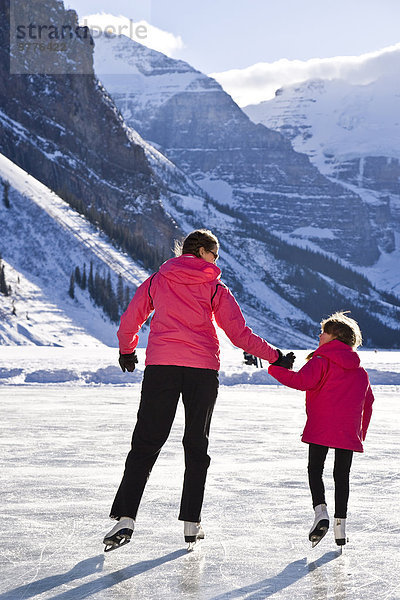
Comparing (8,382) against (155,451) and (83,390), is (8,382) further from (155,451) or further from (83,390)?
(155,451)

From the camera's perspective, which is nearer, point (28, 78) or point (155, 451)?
point (155, 451)

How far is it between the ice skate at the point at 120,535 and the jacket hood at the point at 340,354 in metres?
1.73

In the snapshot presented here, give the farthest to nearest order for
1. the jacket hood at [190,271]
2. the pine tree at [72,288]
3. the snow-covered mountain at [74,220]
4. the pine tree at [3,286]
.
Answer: the pine tree at [72,288]
the snow-covered mountain at [74,220]
the pine tree at [3,286]
the jacket hood at [190,271]

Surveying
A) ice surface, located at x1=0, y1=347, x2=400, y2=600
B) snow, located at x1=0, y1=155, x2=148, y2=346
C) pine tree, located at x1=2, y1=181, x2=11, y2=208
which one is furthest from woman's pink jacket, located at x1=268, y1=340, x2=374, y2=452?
pine tree, located at x1=2, y1=181, x2=11, y2=208

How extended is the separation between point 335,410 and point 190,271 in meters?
1.38

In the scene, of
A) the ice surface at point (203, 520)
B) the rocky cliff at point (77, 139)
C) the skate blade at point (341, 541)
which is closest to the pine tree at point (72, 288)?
the ice surface at point (203, 520)

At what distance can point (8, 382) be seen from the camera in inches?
Answer: 830

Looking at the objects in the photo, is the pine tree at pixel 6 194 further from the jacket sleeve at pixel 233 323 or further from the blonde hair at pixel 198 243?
the jacket sleeve at pixel 233 323

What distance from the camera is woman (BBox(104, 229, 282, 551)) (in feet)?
18.5

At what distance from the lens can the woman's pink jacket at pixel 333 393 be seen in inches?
228

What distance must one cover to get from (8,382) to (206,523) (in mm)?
15349

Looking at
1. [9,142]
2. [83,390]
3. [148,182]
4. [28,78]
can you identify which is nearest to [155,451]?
[83,390]

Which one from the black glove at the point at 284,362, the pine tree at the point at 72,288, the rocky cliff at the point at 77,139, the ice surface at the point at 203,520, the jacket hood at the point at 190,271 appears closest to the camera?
the ice surface at the point at 203,520

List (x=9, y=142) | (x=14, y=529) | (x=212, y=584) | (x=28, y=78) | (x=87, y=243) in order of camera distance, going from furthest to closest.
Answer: (x=28, y=78) → (x=9, y=142) → (x=87, y=243) → (x=14, y=529) → (x=212, y=584)
